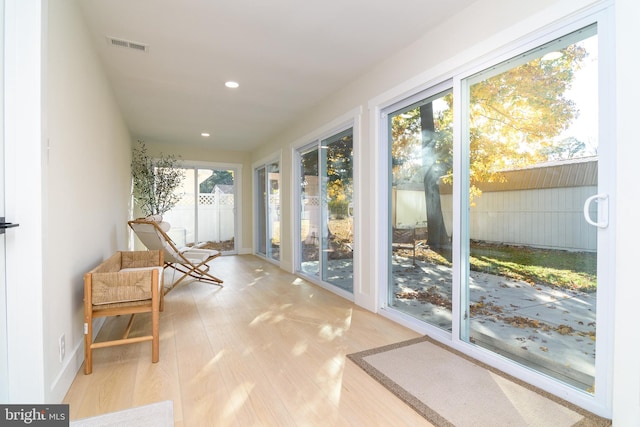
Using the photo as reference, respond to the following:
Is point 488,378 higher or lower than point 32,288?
lower

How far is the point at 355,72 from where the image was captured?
3279 mm

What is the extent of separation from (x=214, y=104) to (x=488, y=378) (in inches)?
166

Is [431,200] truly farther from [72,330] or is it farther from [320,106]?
[72,330]

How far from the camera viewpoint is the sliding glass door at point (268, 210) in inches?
236

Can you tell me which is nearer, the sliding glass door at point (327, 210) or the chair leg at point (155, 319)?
the chair leg at point (155, 319)

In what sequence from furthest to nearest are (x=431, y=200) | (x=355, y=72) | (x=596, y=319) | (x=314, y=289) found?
(x=314, y=289) → (x=355, y=72) → (x=431, y=200) → (x=596, y=319)

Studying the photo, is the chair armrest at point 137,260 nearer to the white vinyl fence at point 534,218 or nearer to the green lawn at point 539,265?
the white vinyl fence at point 534,218

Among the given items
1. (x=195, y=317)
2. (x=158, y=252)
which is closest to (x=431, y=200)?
(x=195, y=317)

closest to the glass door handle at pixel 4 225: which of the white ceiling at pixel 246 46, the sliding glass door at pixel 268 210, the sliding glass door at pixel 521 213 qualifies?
the white ceiling at pixel 246 46

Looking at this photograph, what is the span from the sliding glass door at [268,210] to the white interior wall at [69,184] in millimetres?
3185

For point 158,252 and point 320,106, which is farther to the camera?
point 320,106

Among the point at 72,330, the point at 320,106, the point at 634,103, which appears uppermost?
the point at 320,106

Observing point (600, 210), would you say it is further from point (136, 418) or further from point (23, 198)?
point (23, 198)

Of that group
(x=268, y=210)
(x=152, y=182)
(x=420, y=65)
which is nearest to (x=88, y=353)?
(x=420, y=65)
